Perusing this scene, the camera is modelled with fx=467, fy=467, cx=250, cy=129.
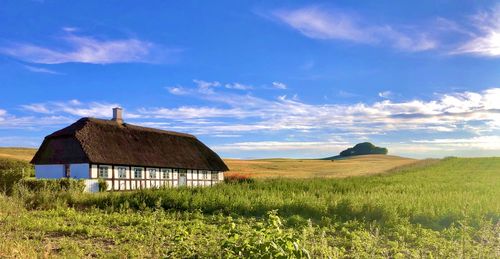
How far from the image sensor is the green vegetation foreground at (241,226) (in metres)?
7.21

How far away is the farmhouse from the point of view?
33.0 m

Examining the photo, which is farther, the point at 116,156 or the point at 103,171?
the point at 116,156

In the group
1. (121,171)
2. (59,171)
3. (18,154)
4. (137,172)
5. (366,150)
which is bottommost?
(137,172)

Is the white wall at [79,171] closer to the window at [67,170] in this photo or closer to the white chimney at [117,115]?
the window at [67,170]

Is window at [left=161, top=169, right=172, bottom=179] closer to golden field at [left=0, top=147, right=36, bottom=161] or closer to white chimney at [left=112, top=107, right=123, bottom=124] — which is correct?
white chimney at [left=112, top=107, right=123, bottom=124]

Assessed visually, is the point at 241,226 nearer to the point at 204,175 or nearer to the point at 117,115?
the point at 117,115

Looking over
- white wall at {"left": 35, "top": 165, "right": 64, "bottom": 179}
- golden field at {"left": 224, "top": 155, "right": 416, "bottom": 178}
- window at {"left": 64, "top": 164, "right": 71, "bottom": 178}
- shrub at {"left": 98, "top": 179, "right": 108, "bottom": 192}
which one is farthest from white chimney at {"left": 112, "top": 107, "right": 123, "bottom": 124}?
golden field at {"left": 224, "top": 155, "right": 416, "bottom": 178}

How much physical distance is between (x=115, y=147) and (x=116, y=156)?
1.18 metres

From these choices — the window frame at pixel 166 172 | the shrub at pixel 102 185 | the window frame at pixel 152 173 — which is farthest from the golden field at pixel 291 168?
the shrub at pixel 102 185

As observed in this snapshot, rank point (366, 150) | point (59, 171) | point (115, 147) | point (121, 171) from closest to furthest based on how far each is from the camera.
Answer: point (59, 171)
point (121, 171)
point (115, 147)
point (366, 150)

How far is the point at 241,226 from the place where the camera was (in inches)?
439

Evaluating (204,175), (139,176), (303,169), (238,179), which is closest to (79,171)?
(139,176)

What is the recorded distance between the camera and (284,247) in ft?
15.9

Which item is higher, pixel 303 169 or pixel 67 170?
pixel 67 170
